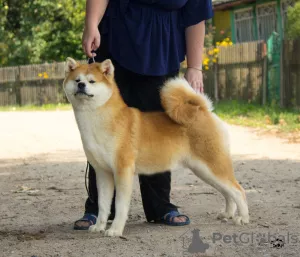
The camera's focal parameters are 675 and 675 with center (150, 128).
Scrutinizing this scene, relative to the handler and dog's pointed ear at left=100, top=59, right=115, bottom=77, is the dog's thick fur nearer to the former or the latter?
dog's pointed ear at left=100, top=59, right=115, bottom=77

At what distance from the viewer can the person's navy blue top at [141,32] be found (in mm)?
5125

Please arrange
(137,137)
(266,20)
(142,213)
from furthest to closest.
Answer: (266,20)
(142,213)
(137,137)

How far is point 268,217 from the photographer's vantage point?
5.34 m

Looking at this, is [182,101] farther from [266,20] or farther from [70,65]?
[266,20]

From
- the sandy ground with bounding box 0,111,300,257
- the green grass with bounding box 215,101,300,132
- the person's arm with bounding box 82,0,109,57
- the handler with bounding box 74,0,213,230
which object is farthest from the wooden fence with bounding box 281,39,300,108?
the person's arm with bounding box 82,0,109,57

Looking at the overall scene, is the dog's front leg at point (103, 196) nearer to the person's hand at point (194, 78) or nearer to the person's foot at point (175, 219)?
the person's foot at point (175, 219)

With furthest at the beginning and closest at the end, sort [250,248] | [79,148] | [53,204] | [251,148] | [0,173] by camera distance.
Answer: [79,148], [251,148], [0,173], [53,204], [250,248]

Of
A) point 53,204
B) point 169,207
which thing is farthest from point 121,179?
point 53,204

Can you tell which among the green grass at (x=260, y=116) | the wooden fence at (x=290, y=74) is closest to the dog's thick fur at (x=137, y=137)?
the green grass at (x=260, y=116)

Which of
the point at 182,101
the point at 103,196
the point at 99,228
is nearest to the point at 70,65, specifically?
the point at 182,101

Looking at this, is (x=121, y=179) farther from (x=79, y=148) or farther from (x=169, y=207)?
(x=79, y=148)

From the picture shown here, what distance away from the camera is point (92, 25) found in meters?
4.92

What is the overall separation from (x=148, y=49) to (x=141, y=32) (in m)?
0.14

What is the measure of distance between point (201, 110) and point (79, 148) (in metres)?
5.80
